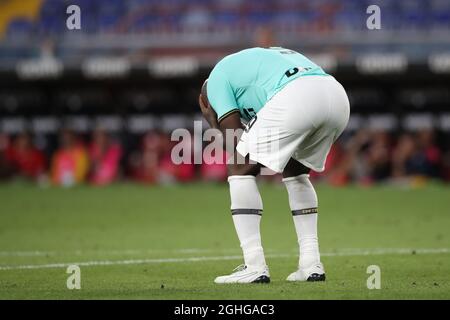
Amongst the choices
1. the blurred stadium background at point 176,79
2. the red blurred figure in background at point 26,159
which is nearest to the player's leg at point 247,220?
the blurred stadium background at point 176,79

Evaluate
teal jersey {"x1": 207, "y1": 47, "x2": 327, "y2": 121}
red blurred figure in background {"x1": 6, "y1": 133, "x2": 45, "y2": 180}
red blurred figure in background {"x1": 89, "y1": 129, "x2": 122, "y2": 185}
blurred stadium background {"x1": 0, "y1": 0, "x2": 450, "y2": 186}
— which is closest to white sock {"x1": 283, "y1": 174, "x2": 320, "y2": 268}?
teal jersey {"x1": 207, "y1": 47, "x2": 327, "y2": 121}

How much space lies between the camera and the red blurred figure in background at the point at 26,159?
74.7 feet

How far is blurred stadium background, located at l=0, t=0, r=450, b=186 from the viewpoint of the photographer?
20.9m

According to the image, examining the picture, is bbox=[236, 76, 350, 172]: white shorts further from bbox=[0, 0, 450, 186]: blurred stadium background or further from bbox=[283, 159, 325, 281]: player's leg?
bbox=[0, 0, 450, 186]: blurred stadium background

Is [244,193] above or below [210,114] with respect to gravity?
below

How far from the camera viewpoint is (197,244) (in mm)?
10391

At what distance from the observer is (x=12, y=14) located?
24.5 meters

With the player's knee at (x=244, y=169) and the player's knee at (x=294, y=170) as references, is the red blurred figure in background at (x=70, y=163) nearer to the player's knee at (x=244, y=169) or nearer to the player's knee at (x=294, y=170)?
the player's knee at (x=294, y=170)

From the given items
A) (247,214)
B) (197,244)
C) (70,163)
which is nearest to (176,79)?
(70,163)

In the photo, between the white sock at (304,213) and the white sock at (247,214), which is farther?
the white sock at (304,213)

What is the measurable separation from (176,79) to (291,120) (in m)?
16.0

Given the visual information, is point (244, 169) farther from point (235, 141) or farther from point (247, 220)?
point (247, 220)
